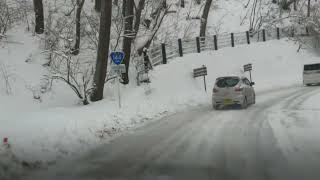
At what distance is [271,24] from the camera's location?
5025 cm

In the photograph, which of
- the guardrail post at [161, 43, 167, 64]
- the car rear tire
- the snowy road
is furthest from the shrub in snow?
the guardrail post at [161, 43, 167, 64]

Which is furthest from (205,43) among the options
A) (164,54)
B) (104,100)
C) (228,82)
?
(104,100)

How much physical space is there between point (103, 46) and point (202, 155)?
11.5 m

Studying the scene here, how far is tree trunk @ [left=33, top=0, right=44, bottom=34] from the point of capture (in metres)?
27.8

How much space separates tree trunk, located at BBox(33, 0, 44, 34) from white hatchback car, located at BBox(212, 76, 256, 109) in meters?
11.1

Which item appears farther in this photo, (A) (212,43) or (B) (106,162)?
(A) (212,43)

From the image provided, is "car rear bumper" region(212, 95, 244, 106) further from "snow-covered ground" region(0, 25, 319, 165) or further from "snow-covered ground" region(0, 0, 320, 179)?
"snow-covered ground" region(0, 25, 319, 165)

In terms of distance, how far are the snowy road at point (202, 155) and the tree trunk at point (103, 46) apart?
5.31m

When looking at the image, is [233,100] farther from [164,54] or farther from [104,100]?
[164,54]

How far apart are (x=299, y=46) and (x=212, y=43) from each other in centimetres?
1113

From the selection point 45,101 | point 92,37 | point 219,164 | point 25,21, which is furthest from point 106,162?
point 25,21

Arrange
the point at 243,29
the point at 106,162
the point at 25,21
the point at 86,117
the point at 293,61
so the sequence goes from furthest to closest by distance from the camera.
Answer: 1. the point at 243,29
2. the point at 293,61
3. the point at 25,21
4. the point at 86,117
5. the point at 106,162

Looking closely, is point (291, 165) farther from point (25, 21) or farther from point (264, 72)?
point (264, 72)

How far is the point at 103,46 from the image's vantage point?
70.9 feet
